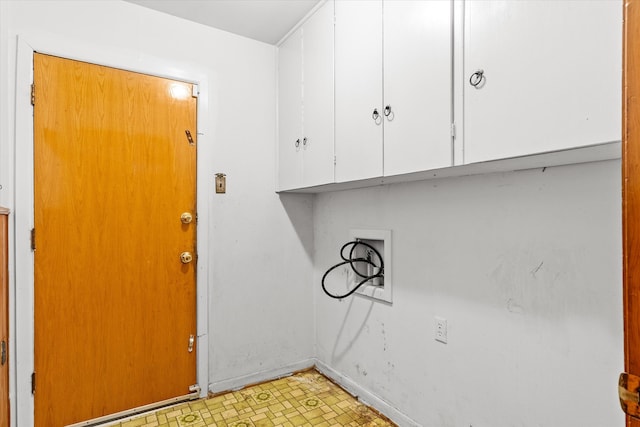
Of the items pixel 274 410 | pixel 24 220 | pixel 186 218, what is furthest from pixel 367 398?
pixel 24 220


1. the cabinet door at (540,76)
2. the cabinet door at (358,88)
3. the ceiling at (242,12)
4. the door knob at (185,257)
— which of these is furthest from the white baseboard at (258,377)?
the ceiling at (242,12)

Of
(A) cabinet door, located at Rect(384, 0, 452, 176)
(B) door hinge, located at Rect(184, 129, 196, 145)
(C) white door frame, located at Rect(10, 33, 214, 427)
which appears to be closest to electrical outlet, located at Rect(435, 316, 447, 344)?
(A) cabinet door, located at Rect(384, 0, 452, 176)

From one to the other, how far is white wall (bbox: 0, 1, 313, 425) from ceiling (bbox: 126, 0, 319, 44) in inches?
2.5

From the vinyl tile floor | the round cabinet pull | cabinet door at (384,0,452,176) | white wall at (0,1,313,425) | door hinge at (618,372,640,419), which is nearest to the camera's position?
door hinge at (618,372,640,419)

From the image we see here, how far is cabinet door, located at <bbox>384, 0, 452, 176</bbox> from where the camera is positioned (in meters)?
1.20

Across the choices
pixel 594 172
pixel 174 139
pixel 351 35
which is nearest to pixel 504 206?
pixel 594 172

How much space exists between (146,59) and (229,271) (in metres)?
1.29

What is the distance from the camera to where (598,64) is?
2.74 feet

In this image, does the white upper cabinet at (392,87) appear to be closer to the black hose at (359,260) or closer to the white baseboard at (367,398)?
the black hose at (359,260)

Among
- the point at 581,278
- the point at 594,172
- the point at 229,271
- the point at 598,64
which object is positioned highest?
the point at 598,64

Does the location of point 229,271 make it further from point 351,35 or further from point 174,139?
point 351,35

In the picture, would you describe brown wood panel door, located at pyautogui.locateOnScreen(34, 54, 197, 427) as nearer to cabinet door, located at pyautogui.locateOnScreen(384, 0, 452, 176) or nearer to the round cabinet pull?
cabinet door, located at pyautogui.locateOnScreen(384, 0, 452, 176)

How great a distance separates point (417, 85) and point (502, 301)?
0.90 metres

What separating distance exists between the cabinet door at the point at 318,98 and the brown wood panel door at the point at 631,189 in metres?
1.32
